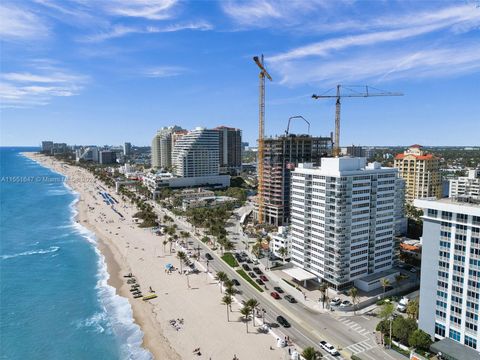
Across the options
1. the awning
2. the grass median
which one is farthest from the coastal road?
the awning

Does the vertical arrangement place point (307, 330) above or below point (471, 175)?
below

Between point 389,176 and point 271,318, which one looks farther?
point 389,176

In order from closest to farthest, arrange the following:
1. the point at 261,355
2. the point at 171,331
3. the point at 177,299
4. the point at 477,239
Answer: the point at 477,239
the point at 261,355
the point at 171,331
the point at 177,299

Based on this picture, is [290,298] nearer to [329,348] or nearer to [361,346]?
[329,348]

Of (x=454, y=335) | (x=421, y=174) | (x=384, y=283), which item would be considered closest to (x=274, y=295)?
(x=384, y=283)

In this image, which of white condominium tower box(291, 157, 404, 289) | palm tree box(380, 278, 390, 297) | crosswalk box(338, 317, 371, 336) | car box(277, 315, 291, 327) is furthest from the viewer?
white condominium tower box(291, 157, 404, 289)

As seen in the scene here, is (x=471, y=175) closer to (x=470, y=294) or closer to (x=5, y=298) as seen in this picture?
(x=470, y=294)

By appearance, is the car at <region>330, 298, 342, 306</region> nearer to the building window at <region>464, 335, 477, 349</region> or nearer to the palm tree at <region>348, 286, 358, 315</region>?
the palm tree at <region>348, 286, 358, 315</region>

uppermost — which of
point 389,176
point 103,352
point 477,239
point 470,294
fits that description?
point 389,176

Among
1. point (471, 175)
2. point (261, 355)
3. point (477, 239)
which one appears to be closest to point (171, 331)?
point (261, 355)
